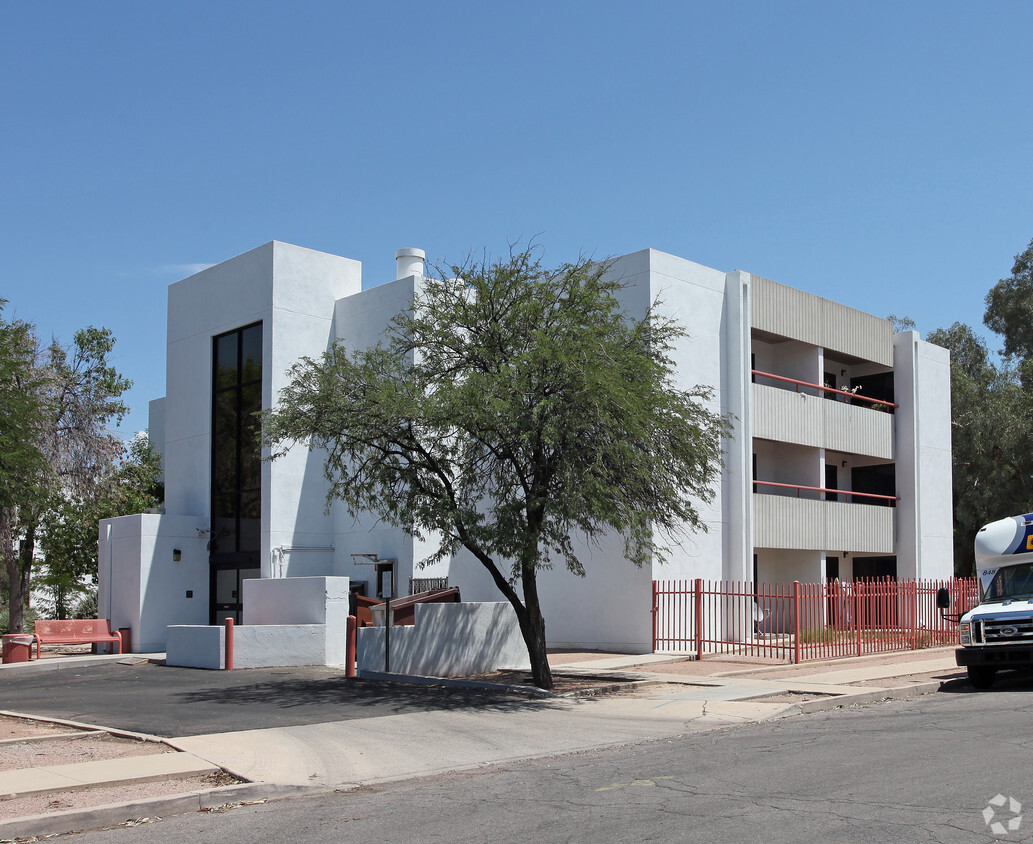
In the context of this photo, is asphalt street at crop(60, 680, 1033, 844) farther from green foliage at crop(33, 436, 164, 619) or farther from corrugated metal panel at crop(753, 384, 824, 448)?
green foliage at crop(33, 436, 164, 619)

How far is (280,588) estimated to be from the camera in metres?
23.0

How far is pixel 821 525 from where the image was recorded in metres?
29.7

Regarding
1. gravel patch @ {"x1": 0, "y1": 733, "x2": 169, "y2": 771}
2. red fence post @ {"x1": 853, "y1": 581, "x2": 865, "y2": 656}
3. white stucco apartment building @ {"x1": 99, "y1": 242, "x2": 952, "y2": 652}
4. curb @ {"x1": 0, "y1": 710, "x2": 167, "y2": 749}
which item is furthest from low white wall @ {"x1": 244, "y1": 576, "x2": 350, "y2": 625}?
red fence post @ {"x1": 853, "y1": 581, "x2": 865, "y2": 656}

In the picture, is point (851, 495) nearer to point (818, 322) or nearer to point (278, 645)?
point (818, 322)

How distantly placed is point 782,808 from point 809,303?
24.2m

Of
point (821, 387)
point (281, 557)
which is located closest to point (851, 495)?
point (821, 387)

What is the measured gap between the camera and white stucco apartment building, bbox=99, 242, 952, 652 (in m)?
25.9

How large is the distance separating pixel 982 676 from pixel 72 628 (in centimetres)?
2043

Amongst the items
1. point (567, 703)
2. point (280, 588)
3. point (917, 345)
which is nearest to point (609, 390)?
point (567, 703)

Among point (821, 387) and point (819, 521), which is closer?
point (819, 521)

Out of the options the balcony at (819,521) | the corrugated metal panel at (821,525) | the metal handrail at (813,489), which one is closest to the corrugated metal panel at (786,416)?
the metal handrail at (813,489)

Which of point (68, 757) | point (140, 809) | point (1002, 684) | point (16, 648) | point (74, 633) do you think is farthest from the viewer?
point (74, 633)

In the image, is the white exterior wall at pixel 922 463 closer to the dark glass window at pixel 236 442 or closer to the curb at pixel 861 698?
the curb at pixel 861 698

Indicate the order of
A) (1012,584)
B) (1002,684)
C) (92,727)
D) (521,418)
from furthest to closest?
(1002,684)
(1012,584)
(521,418)
(92,727)
